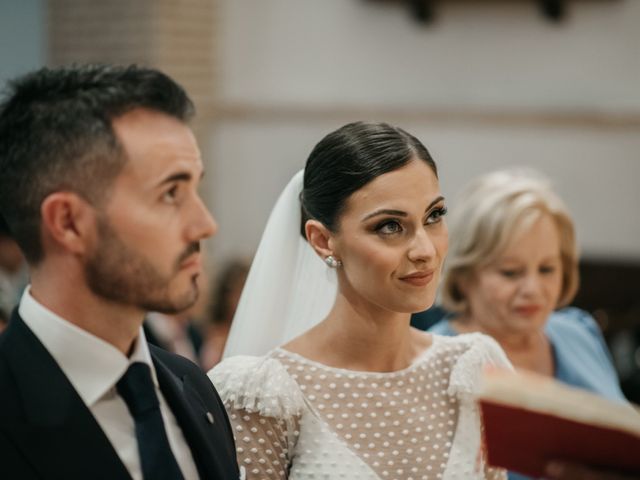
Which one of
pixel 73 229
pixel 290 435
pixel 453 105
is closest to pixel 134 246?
pixel 73 229

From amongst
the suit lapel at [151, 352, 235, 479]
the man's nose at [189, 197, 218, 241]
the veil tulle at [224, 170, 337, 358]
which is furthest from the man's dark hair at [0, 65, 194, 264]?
the veil tulle at [224, 170, 337, 358]

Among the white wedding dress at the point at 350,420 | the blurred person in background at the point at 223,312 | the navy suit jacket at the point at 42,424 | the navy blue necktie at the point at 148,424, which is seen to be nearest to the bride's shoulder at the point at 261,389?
the white wedding dress at the point at 350,420

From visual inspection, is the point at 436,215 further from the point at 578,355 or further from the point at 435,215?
the point at 578,355

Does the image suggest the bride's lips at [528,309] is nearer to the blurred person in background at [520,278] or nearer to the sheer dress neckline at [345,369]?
the blurred person in background at [520,278]

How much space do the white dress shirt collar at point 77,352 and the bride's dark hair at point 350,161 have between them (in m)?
0.79

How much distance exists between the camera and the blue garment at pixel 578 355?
139 inches

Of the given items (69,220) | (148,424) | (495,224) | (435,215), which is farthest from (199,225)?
(495,224)

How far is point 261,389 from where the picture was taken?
234cm

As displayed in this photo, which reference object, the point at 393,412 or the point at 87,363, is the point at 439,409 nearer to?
the point at 393,412

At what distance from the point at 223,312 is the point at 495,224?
303 cm

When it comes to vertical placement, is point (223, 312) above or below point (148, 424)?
below

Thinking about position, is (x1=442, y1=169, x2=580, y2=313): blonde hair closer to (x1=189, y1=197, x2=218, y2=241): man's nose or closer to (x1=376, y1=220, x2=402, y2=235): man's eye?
(x1=376, y1=220, x2=402, y2=235): man's eye

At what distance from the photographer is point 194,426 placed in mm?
1879

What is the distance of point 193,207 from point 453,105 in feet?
18.3
